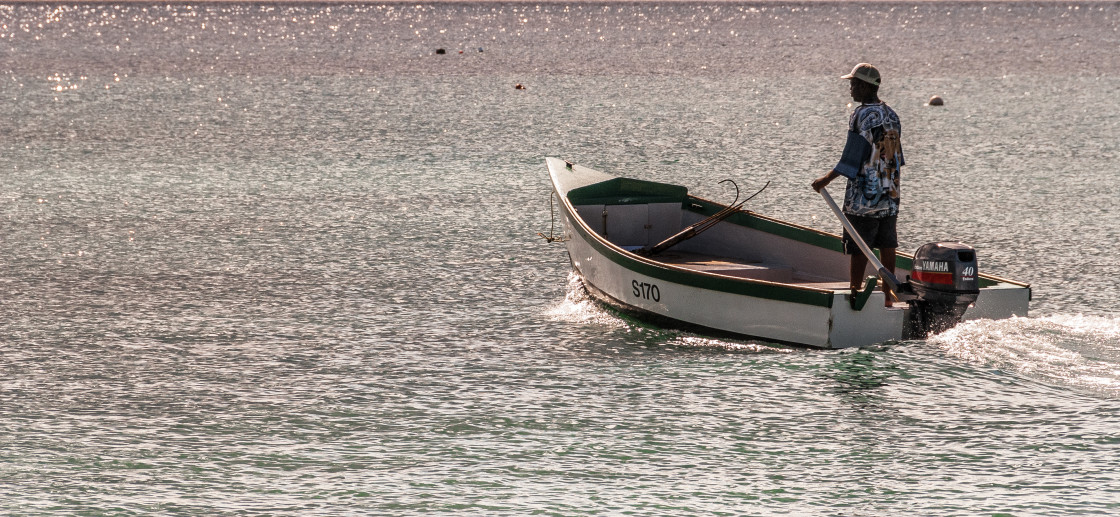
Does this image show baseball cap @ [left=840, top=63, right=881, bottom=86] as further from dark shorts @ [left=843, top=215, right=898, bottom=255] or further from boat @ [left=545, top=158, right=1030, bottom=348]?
boat @ [left=545, top=158, right=1030, bottom=348]

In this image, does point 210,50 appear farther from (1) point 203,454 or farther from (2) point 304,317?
(1) point 203,454

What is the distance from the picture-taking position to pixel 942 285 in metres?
10.2

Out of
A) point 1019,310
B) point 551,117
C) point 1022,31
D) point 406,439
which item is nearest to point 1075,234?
point 1019,310

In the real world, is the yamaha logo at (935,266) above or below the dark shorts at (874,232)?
below

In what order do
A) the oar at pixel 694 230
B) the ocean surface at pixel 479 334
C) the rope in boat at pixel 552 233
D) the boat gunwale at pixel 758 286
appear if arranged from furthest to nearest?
the rope in boat at pixel 552 233
the oar at pixel 694 230
the boat gunwale at pixel 758 286
the ocean surface at pixel 479 334

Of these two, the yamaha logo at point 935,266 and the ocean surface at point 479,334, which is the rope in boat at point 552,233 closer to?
the ocean surface at point 479,334

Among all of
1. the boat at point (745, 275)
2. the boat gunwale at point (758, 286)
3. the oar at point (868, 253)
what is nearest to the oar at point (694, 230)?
the boat at point (745, 275)

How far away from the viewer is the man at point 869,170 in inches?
423

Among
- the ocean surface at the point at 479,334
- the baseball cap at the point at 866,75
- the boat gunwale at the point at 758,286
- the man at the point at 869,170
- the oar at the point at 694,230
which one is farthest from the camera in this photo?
the oar at the point at 694,230

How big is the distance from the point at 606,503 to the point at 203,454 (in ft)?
8.68

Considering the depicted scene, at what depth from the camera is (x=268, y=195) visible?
19000 mm

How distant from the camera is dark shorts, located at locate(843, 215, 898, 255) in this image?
10992 mm

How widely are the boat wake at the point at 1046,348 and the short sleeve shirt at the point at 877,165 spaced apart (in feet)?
3.79

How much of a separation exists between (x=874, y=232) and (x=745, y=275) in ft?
6.11
